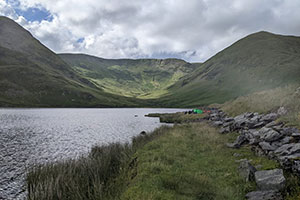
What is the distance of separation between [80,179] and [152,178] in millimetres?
6605

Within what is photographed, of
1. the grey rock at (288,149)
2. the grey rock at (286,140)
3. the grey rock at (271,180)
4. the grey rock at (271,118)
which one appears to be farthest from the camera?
the grey rock at (271,118)

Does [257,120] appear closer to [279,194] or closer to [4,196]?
[279,194]

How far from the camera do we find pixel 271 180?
11469 millimetres

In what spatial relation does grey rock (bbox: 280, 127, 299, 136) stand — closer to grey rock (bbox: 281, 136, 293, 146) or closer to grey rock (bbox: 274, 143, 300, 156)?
grey rock (bbox: 281, 136, 293, 146)

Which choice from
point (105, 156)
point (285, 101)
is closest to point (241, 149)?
point (285, 101)

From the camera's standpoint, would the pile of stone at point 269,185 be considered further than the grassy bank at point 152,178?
No

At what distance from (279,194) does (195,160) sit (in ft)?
29.0

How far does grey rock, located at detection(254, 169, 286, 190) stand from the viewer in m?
10.9

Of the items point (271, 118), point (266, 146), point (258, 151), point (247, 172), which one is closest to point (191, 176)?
point (247, 172)

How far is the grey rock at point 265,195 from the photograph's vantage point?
10250 mm

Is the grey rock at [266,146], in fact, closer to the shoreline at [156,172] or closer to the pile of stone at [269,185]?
the shoreline at [156,172]

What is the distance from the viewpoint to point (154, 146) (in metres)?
24.1

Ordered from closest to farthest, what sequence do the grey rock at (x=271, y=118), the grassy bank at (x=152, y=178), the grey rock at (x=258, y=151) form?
the grassy bank at (x=152, y=178) → the grey rock at (x=258, y=151) → the grey rock at (x=271, y=118)

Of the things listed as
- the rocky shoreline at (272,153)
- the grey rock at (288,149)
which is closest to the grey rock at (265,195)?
the rocky shoreline at (272,153)
